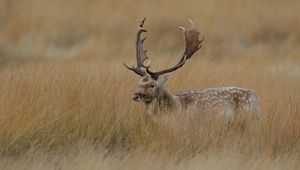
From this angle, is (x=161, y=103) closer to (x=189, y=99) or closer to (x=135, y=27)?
(x=189, y=99)

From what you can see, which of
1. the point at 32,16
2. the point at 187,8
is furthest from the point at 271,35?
the point at 32,16

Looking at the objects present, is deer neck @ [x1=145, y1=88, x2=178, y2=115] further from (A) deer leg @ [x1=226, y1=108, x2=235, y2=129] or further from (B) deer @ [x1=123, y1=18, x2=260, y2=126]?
(A) deer leg @ [x1=226, y1=108, x2=235, y2=129]

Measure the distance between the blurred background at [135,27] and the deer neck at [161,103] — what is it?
294 inches

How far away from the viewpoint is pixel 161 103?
27.9ft

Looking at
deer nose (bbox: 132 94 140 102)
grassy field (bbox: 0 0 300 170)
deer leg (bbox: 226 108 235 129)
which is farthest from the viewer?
deer leg (bbox: 226 108 235 129)

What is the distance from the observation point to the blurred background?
56.5 feet

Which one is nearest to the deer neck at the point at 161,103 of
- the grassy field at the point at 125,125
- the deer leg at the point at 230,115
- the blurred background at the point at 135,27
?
the grassy field at the point at 125,125

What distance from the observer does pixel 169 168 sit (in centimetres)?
741

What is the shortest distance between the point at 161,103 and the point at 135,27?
1041 cm

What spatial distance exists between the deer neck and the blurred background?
7457 mm

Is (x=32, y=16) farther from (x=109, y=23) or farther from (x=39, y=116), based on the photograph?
(x=39, y=116)

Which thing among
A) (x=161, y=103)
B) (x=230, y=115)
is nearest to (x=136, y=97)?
(x=161, y=103)

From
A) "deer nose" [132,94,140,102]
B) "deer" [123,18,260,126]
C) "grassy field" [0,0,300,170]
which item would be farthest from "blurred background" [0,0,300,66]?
"deer nose" [132,94,140,102]

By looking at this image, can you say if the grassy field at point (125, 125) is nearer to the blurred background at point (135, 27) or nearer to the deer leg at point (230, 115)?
the deer leg at point (230, 115)
